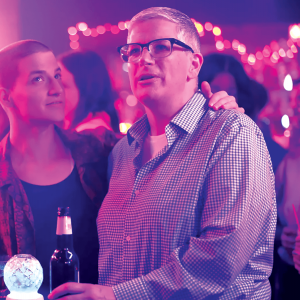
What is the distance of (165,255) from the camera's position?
1.18 m

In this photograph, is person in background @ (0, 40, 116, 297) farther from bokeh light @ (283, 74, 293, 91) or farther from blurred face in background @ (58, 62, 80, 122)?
bokeh light @ (283, 74, 293, 91)

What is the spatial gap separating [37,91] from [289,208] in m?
1.18

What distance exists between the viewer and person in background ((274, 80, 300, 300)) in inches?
67.6

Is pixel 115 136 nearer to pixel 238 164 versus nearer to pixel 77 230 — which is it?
pixel 77 230

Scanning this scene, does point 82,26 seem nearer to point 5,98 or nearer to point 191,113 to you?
point 5,98

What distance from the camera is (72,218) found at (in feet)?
5.28

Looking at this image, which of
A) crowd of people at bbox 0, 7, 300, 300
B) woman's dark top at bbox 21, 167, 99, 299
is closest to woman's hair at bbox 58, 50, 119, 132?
crowd of people at bbox 0, 7, 300, 300

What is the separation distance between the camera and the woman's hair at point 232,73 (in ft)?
5.78

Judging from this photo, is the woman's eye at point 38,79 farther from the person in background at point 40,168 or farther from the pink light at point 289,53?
the pink light at point 289,53

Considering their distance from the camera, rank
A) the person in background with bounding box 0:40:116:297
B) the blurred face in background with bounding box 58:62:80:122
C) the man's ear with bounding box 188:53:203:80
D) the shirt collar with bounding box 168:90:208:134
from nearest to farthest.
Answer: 1. the shirt collar with bounding box 168:90:208:134
2. the man's ear with bounding box 188:53:203:80
3. the person in background with bounding box 0:40:116:297
4. the blurred face in background with bounding box 58:62:80:122

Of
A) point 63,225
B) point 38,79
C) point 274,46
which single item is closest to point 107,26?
point 38,79

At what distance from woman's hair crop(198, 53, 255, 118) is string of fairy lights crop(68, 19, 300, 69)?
40mm

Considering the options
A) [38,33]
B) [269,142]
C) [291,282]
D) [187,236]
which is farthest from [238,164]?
[38,33]

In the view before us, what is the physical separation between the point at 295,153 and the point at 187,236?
830 mm
